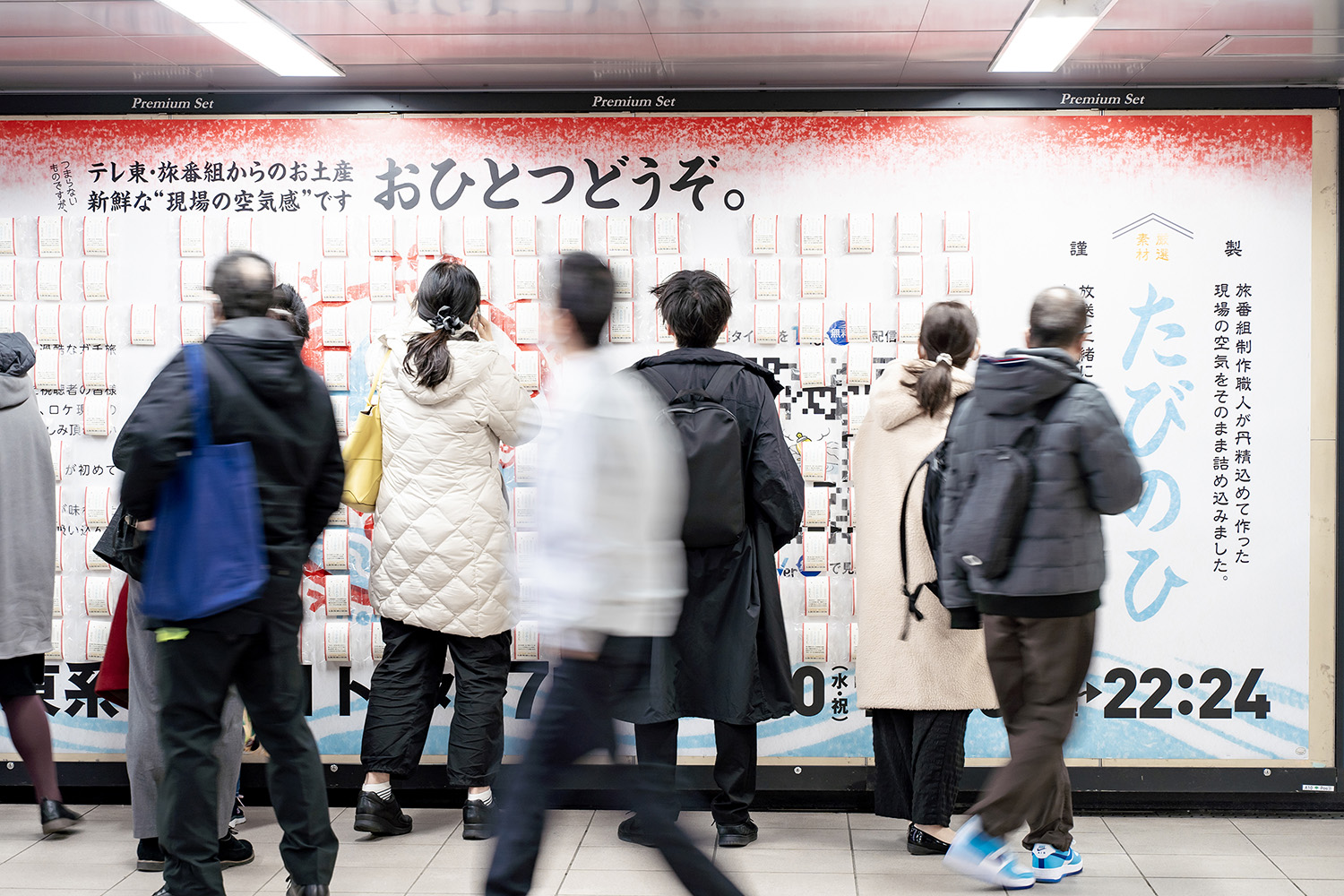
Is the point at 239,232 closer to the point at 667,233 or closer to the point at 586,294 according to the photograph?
the point at 667,233

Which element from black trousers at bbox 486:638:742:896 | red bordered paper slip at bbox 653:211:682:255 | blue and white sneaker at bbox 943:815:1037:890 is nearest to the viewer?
black trousers at bbox 486:638:742:896

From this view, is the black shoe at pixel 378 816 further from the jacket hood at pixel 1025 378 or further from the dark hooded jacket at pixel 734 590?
the jacket hood at pixel 1025 378

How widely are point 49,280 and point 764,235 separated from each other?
2.75 m

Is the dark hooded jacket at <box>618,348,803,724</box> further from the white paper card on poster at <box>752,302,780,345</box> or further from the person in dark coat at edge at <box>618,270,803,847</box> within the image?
the white paper card on poster at <box>752,302,780,345</box>

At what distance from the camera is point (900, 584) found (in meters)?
3.79

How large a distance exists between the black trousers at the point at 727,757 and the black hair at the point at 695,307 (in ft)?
4.19

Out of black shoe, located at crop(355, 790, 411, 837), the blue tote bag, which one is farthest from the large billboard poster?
the blue tote bag

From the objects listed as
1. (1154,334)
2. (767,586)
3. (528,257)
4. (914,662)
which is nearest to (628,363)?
(528,257)

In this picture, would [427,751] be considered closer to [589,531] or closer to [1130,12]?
[589,531]

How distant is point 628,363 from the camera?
4.35 meters

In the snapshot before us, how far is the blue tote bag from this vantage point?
273cm

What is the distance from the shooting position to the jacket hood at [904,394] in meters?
3.71

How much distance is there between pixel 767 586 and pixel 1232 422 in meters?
1.91

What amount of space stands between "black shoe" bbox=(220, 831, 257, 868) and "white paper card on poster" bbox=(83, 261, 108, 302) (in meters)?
2.11
